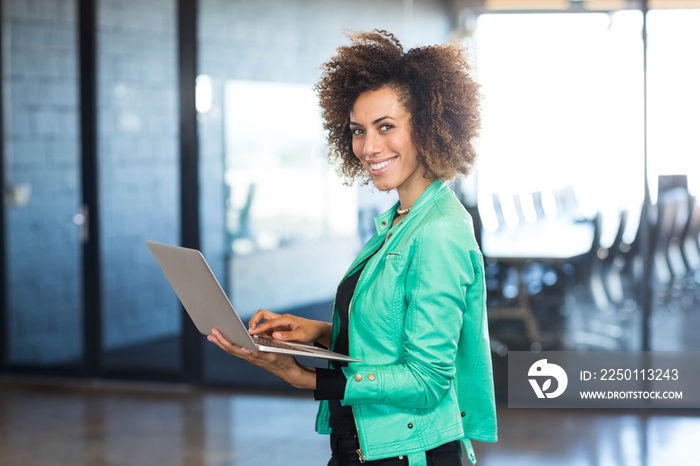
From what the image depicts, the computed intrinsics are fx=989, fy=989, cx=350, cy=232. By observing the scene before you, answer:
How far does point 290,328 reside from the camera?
6.92 feet

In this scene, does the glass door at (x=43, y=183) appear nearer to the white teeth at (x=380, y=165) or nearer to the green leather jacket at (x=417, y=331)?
the white teeth at (x=380, y=165)

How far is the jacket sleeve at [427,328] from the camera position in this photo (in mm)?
1731

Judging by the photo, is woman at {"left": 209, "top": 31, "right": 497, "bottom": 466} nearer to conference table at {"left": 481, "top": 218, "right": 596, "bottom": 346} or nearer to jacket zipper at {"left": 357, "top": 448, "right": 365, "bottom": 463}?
jacket zipper at {"left": 357, "top": 448, "right": 365, "bottom": 463}

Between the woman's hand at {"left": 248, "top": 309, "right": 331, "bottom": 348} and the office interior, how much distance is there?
7.83 feet

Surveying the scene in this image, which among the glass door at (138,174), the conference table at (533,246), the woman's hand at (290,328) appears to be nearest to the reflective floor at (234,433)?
the glass door at (138,174)

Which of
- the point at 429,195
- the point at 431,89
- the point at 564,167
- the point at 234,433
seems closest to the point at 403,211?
the point at 429,195

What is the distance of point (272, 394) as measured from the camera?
575cm

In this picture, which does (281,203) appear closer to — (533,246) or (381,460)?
(533,246)

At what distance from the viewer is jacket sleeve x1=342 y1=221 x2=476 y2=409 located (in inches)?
68.2

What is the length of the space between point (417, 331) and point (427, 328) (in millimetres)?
18

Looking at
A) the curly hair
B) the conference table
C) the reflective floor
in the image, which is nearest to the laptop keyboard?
the curly hair

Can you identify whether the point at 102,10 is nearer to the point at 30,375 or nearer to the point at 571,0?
the point at 30,375

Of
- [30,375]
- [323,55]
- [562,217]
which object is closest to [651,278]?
[562,217]

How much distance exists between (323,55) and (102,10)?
1437mm
